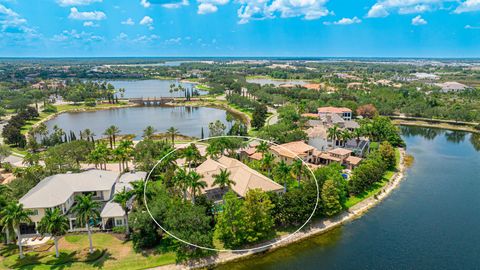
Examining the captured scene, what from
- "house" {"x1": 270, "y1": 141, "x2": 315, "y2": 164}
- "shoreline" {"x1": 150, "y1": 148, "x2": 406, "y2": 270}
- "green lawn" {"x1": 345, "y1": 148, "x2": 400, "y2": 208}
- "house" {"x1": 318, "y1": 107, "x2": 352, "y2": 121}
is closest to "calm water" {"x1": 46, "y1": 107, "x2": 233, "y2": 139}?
"house" {"x1": 318, "y1": 107, "x2": 352, "y2": 121}

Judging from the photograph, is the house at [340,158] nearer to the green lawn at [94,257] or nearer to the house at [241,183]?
the house at [241,183]

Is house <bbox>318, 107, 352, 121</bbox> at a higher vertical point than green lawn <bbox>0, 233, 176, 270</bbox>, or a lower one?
higher

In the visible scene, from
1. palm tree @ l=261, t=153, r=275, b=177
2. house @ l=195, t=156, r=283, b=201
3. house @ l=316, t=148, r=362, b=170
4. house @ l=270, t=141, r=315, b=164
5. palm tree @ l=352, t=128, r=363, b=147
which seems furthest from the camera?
palm tree @ l=352, t=128, r=363, b=147

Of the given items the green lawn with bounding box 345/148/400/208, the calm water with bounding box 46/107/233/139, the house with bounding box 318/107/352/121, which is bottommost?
the green lawn with bounding box 345/148/400/208

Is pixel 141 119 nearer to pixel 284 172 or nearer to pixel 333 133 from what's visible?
pixel 333 133

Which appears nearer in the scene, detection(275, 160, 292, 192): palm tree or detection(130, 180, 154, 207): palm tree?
detection(130, 180, 154, 207): palm tree

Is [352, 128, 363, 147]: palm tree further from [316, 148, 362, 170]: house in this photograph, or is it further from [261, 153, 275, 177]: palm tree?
[261, 153, 275, 177]: palm tree

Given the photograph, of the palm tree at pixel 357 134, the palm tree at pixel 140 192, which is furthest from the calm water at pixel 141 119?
the palm tree at pixel 140 192
